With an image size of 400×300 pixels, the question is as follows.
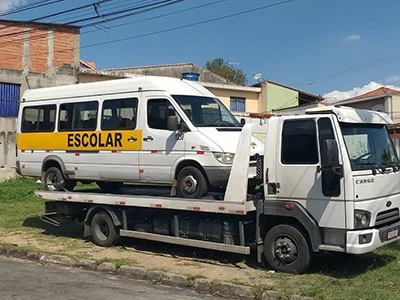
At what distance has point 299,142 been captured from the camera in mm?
7883

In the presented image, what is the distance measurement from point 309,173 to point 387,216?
1390 mm

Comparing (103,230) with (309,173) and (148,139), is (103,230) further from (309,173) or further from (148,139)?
(309,173)

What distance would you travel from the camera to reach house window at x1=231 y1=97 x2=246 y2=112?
3262 cm

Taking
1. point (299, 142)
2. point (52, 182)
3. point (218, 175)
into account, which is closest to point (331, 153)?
point (299, 142)

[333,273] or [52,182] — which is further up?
[52,182]

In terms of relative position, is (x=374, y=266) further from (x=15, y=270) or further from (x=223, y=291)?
(x=15, y=270)

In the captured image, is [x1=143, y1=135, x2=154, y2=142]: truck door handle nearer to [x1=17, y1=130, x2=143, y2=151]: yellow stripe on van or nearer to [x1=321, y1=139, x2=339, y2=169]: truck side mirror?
[x1=17, y1=130, x2=143, y2=151]: yellow stripe on van

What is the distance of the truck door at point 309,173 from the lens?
293 inches

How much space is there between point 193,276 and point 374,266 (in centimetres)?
293

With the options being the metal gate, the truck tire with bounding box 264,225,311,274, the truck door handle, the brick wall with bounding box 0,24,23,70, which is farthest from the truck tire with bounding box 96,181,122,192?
the brick wall with bounding box 0,24,23,70

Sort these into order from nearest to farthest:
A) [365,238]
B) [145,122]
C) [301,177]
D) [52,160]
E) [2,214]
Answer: [365,238]
[301,177]
[145,122]
[52,160]
[2,214]

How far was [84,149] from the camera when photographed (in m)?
10.9

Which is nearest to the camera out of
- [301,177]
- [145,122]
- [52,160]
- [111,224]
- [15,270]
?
[301,177]

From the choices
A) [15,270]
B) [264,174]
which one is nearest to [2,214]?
[15,270]
